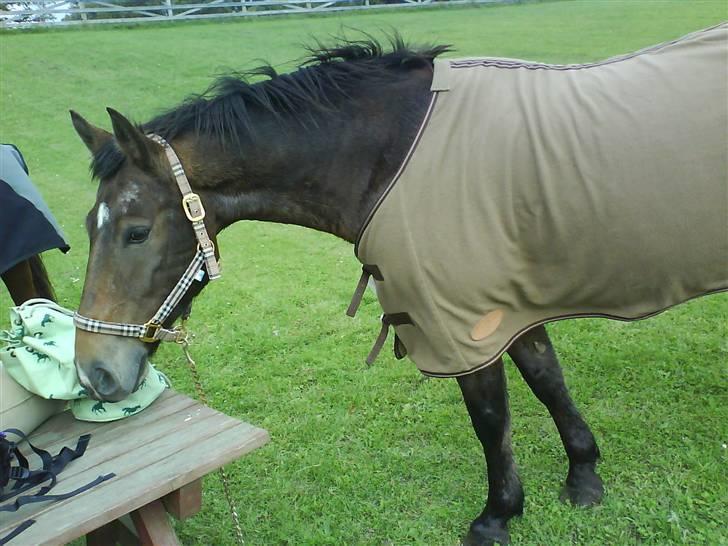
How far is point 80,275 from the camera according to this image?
595 centimetres

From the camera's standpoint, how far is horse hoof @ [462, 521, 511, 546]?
266 centimetres

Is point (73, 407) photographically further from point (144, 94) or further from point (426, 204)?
point (144, 94)

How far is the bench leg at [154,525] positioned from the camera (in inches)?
88.9

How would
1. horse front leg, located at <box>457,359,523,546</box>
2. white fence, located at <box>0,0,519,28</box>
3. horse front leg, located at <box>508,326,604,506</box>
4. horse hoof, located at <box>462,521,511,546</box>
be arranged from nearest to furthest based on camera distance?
horse front leg, located at <box>457,359,523,546</box> → horse hoof, located at <box>462,521,511,546</box> → horse front leg, located at <box>508,326,604,506</box> → white fence, located at <box>0,0,519,28</box>

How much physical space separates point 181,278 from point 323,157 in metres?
0.65

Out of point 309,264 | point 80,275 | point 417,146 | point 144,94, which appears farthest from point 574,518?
point 144,94

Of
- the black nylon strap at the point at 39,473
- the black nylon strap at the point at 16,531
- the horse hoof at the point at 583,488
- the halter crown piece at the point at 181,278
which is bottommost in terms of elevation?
the horse hoof at the point at 583,488

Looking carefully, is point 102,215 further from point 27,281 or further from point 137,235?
point 27,281

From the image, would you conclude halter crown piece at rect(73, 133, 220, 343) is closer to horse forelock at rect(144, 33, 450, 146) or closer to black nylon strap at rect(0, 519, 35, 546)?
horse forelock at rect(144, 33, 450, 146)

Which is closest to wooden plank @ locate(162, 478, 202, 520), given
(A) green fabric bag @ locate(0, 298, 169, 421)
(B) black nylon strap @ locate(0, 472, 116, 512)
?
(B) black nylon strap @ locate(0, 472, 116, 512)

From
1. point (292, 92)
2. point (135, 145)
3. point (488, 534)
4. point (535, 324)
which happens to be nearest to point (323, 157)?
point (292, 92)

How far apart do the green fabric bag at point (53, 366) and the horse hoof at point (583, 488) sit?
1.84 m

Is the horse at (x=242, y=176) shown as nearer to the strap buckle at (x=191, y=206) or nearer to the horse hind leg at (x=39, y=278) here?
the strap buckle at (x=191, y=206)

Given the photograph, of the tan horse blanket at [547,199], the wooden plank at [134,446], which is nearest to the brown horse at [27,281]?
the wooden plank at [134,446]
